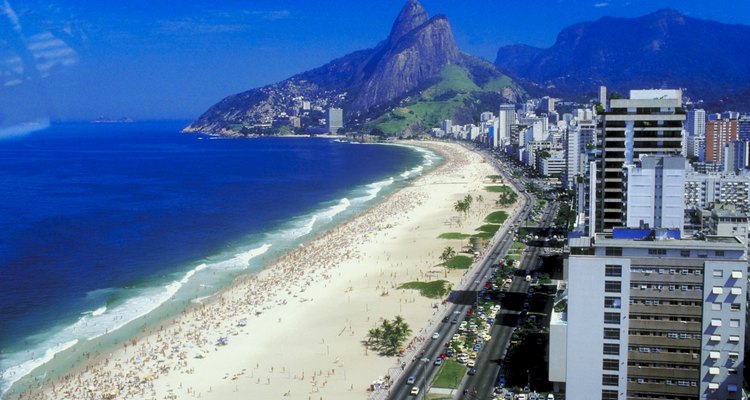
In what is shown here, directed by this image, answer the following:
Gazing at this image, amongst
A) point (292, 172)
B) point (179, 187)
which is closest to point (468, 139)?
point (292, 172)

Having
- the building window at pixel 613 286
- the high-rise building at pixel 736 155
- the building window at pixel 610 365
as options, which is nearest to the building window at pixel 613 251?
the building window at pixel 613 286

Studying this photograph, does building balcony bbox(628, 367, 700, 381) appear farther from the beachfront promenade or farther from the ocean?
the ocean

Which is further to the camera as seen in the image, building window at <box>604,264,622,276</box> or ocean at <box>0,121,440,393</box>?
ocean at <box>0,121,440,393</box>

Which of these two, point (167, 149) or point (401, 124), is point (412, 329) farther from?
point (401, 124)

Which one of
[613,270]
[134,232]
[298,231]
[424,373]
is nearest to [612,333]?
[613,270]

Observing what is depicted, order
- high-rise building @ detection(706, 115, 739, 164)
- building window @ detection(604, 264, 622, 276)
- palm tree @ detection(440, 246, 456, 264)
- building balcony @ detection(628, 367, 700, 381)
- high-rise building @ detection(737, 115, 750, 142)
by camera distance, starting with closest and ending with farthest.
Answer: building window @ detection(604, 264, 622, 276) → building balcony @ detection(628, 367, 700, 381) → palm tree @ detection(440, 246, 456, 264) → high-rise building @ detection(706, 115, 739, 164) → high-rise building @ detection(737, 115, 750, 142)

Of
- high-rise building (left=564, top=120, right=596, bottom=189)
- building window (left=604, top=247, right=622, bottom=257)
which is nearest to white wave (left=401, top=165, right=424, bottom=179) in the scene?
high-rise building (left=564, top=120, right=596, bottom=189)
